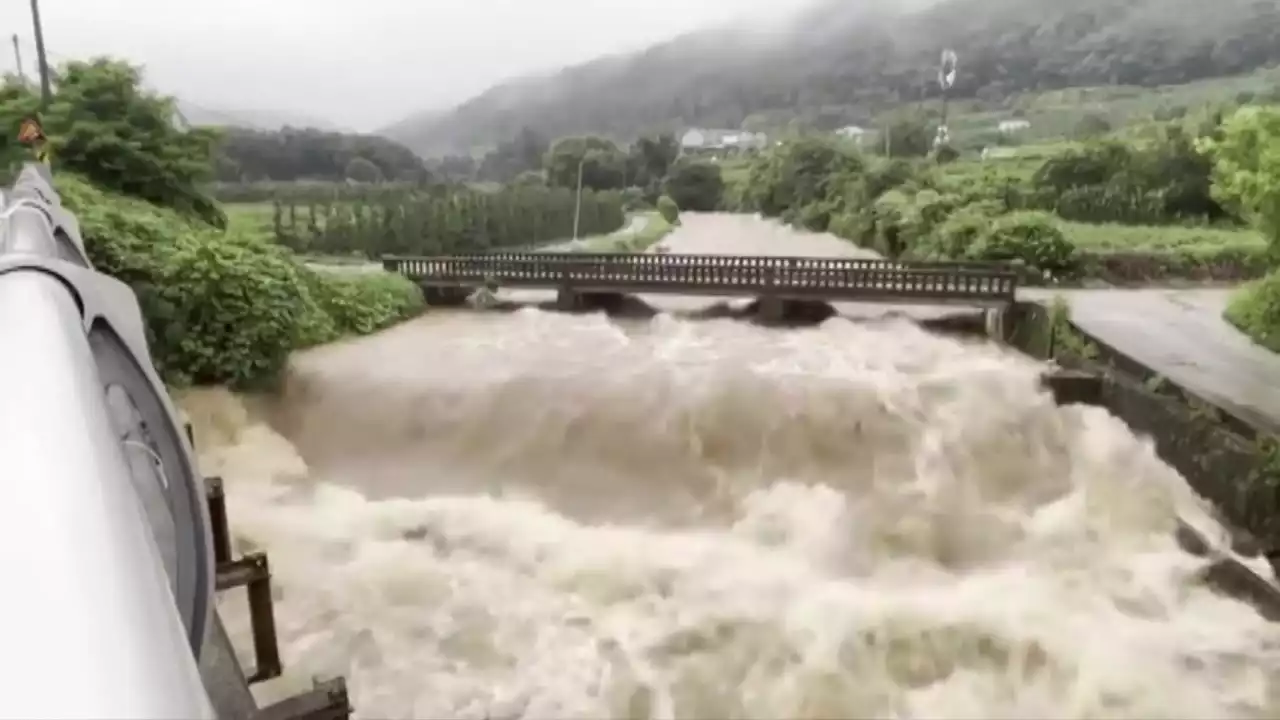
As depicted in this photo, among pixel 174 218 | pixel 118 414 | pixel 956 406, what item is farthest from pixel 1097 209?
pixel 118 414

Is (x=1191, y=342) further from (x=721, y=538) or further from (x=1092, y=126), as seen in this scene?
(x=1092, y=126)

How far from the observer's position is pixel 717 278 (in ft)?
51.2

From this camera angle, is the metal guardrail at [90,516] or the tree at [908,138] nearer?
the metal guardrail at [90,516]

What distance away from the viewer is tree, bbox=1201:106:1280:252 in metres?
9.89

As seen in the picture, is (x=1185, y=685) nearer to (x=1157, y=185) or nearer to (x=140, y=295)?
A: (x=140, y=295)

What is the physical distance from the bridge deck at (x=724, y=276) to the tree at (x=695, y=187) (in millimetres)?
4214

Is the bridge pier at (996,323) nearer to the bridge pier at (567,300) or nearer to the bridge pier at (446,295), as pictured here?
the bridge pier at (567,300)

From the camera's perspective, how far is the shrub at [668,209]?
19.8 metres

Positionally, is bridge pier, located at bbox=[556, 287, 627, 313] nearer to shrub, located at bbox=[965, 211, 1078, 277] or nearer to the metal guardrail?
shrub, located at bbox=[965, 211, 1078, 277]

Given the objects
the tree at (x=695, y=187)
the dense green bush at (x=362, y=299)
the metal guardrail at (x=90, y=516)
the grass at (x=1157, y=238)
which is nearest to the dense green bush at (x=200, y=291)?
the dense green bush at (x=362, y=299)

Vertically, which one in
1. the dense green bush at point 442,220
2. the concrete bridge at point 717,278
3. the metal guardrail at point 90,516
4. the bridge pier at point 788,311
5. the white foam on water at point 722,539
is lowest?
the white foam on water at point 722,539

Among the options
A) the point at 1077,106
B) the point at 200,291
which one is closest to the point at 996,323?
the point at 200,291

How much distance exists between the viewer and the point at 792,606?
23.1 ft

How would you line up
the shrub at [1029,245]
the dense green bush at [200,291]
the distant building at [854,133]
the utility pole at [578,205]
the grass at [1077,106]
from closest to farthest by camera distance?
the dense green bush at [200,291], the shrub at [1029,245], the utility pole at [578,205], the grass at [1077,106], the distant building at [854,133]
